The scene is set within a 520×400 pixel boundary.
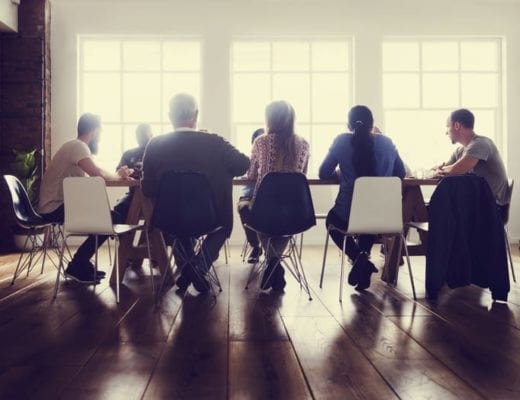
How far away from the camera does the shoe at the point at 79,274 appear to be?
4.23 m

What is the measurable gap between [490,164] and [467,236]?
117 centimetres

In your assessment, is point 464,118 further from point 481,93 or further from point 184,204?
point 481,93

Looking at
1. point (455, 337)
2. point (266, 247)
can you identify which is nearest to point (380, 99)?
point (266, 247)

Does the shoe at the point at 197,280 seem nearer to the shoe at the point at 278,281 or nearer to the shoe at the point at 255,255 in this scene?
the shoe at the point at 278,281

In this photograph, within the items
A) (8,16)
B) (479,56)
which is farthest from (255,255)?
(479,56)

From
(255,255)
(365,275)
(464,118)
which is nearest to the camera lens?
(365,275)

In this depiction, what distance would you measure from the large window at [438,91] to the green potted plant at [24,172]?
482 centimetres

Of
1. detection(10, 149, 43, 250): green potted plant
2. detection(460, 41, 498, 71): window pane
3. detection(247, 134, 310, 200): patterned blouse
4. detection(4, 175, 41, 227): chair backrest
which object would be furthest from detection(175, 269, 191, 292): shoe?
detection(460, 41, 498, 71): window pane

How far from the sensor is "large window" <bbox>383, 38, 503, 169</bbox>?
8070 mm

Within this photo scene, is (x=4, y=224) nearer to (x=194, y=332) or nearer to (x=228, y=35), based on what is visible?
(x=228, y=35)

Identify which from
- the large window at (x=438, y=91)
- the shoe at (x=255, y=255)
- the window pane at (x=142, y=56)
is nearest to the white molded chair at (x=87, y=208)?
the shoe at (x=255, y=255)

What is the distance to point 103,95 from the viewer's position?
793 centimetres

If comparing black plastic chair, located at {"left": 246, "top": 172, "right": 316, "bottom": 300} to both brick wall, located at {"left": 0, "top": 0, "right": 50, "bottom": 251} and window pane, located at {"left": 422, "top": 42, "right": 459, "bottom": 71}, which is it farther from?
window pane, located at {"left": 422, "top": 42, "right": 459, "bottom": 71}

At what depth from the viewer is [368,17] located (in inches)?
310
